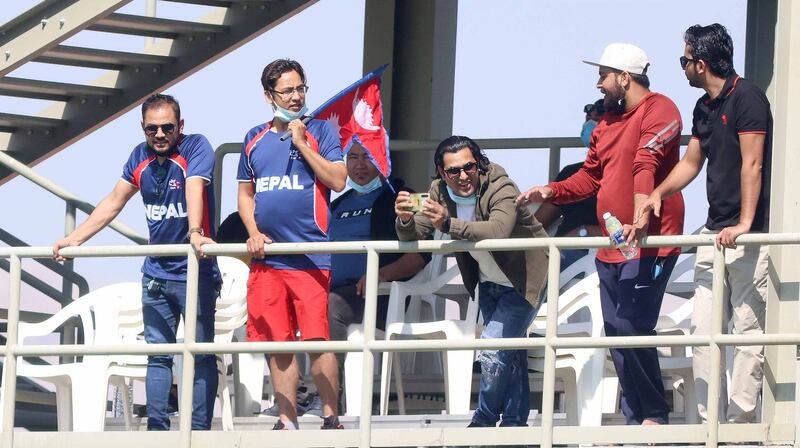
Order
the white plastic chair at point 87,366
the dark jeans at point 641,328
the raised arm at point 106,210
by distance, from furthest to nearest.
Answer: the white plastic chair at point 87,366 → the raised arm at point 106,210 → the dark jeans at point 641,328

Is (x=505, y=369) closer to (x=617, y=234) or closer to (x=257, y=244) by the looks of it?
(x=617, y=234)

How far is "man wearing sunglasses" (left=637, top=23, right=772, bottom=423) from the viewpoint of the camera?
984cm

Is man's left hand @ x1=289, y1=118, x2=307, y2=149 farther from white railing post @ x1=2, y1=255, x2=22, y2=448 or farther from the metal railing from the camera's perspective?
white railing post @ x1=2, y1=255, x2=22, y2=448

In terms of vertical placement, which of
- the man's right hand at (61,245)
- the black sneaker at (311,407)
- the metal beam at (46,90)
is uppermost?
the metal beam at (46,90)

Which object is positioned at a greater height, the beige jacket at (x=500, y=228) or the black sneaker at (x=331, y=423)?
the beige jacket at (x=500, y=228)

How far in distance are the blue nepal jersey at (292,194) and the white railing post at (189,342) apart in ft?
1.36

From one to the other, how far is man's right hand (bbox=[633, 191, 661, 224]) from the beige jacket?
26.8 inches

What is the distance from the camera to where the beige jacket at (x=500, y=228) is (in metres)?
10.0

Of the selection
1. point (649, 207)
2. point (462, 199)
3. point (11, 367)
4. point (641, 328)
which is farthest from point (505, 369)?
point (11, 367)

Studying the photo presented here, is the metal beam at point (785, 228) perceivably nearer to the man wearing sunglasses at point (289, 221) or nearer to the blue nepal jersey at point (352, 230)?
the man wearing sunglasses at point (289, 221)

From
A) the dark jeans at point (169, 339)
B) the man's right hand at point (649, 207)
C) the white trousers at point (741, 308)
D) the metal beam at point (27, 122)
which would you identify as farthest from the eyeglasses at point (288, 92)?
the metal beam at point (27, 122)

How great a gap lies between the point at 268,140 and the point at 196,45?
3696 millimetres

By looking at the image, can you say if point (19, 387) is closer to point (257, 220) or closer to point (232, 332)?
point (232, 332)

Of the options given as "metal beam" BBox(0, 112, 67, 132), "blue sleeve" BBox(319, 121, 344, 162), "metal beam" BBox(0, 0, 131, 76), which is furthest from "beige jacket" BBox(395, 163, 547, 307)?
"metal beam" BBox(0, 112, 67, 132)
